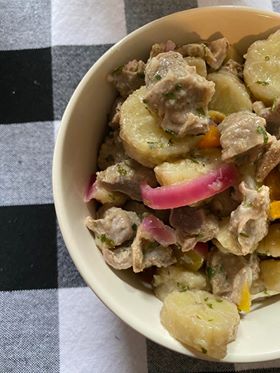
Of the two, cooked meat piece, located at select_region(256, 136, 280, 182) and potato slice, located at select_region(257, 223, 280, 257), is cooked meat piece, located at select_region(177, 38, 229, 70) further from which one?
potato slice, located at select_region(257, 223, 280, 257)

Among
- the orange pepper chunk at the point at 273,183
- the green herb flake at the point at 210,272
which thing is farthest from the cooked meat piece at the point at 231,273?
the orange pepper chunk at the point at 273,183

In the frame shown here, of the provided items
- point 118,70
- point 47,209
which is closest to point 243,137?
point 118,70

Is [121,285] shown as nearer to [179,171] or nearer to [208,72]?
[179,171]

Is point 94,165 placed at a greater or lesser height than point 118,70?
lesser

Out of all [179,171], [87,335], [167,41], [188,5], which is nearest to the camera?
[179,171]

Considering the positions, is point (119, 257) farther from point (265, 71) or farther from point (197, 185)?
point (265, 71)

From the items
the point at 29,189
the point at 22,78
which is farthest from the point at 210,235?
the point at 22,78
